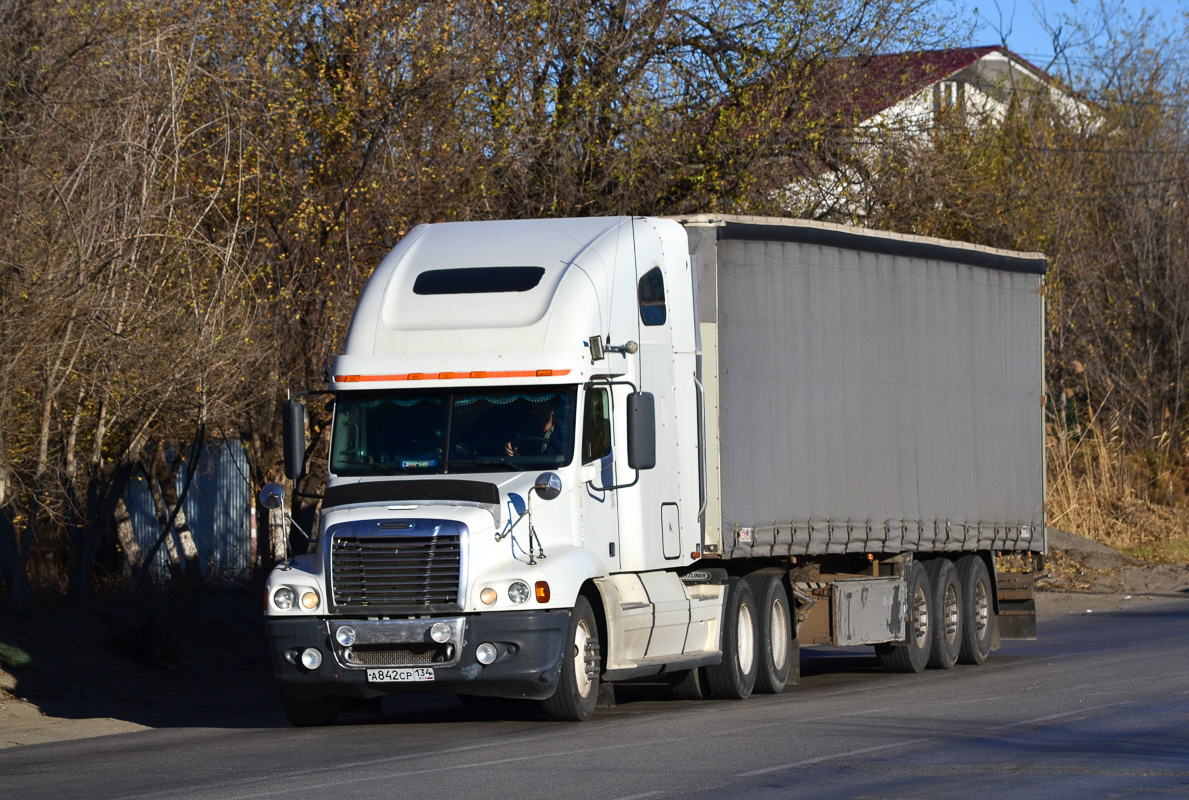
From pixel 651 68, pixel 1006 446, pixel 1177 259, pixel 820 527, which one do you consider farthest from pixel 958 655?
pixel 1177 259

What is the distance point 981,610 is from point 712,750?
9.46 meters

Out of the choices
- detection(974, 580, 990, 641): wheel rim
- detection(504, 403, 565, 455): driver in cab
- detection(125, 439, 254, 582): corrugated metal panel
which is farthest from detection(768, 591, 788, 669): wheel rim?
detection(125, 439, 254, 582): corrugated metal panel

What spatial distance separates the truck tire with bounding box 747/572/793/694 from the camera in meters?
16.2

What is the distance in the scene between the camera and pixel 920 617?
18797 millimetres

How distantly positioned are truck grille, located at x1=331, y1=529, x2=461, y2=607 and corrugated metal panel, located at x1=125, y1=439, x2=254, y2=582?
10.5m

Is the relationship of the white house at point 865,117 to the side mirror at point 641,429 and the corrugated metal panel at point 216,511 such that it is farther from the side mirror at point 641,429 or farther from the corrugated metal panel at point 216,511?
the side mirror at point 641,429

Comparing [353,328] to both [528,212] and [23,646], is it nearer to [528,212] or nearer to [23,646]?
[23,646]

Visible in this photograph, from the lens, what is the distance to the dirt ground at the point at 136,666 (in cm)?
1567

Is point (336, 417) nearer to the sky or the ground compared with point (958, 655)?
nearer to the sky

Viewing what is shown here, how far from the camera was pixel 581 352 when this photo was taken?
1368 centimetres

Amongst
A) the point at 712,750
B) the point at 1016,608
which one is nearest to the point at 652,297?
the point at 712,750

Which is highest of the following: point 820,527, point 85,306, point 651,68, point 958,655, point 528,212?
point 651,68

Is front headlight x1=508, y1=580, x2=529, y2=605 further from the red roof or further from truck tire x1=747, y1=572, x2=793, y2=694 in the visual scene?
the red roof

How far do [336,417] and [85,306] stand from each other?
131 inches
